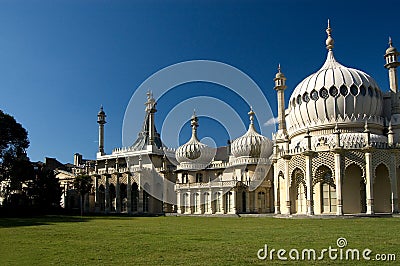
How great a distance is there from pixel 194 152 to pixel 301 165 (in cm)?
2273

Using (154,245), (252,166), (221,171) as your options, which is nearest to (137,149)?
(221,171)

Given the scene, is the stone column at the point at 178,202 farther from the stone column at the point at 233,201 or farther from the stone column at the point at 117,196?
the stone column at the point at 117,196

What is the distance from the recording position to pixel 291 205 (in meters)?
46.6

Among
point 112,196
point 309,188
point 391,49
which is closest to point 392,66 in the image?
point 391,49

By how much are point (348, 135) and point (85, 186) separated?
40716 millimetres

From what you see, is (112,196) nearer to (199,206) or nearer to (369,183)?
(199,206)

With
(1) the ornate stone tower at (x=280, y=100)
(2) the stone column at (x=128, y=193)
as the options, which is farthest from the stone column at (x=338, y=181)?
(2) the stone column at (x=128, y=193)

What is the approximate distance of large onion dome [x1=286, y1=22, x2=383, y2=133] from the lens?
1841 inches

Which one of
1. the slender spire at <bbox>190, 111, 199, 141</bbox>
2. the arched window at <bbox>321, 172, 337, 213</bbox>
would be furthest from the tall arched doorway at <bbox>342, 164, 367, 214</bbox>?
the slender spire at <bbox>190, 111, 199, 141</bbox>

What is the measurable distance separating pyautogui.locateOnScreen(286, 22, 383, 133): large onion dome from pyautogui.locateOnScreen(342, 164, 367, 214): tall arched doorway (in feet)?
18.7

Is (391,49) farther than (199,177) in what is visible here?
No

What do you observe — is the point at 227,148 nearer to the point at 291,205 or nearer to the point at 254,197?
the point at 254,197

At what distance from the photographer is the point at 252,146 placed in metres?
59.0

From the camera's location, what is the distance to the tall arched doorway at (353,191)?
142 ft
